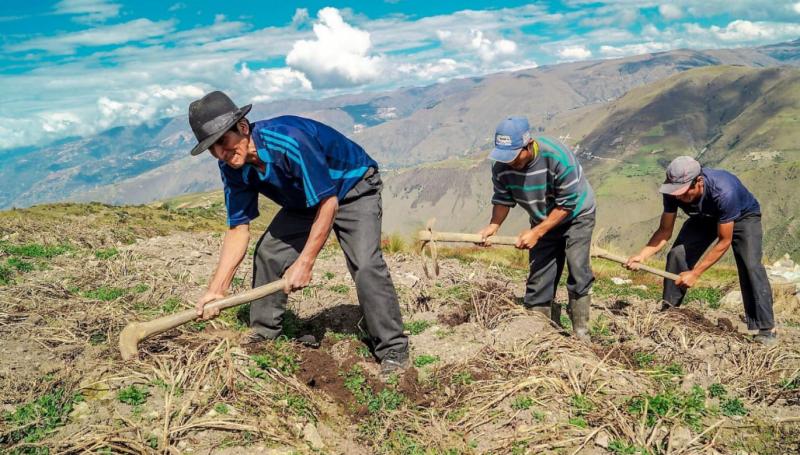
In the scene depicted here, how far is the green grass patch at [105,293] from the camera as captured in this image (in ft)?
22.6

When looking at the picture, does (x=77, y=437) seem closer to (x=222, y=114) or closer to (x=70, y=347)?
(x=70, y=347)

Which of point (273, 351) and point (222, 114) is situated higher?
point (222, 114)

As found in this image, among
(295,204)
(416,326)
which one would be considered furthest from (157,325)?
(416,326)

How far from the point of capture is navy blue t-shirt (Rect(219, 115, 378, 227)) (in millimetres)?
4348

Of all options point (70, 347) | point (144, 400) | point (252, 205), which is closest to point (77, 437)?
point (144, 400)

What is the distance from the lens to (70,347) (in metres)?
4.97

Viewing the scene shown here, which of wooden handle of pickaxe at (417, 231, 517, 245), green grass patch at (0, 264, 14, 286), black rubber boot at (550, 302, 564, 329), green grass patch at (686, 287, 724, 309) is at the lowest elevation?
green grass patch at (686, 287, 724, 309)

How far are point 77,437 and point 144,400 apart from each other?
1.83 ft

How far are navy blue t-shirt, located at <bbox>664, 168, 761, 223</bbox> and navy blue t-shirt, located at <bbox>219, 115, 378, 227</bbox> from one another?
4.29 metres

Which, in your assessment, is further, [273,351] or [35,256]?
[35,256]

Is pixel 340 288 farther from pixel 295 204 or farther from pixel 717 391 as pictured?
pixel 717 391

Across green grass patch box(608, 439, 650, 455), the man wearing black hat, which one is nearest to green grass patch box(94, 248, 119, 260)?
the man wearing black hat

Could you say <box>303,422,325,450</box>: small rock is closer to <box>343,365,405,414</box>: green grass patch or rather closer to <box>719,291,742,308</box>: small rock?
<box>343,365,405,414</box>: green grass patch

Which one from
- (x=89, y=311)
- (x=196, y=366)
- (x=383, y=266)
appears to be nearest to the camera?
(x=196, y=366)
